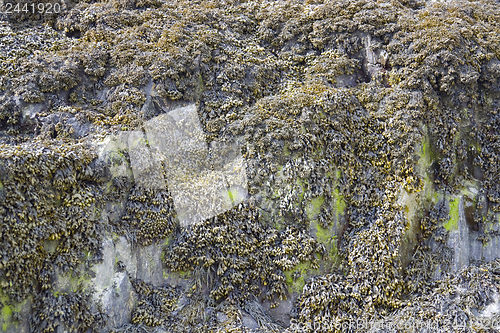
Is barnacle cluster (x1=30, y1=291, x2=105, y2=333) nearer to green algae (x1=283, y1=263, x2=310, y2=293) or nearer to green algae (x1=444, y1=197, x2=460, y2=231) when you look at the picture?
green algae (x1=283, y1=263, x2=310, y2=293)

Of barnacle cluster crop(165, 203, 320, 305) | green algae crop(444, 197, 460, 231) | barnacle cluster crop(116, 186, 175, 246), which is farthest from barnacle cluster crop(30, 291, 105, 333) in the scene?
green algae crop(444, 197, 460, 231)

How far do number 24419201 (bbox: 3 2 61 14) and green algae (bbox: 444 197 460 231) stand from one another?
8.68 metres

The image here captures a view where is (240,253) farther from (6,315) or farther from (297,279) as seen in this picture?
(6,315)

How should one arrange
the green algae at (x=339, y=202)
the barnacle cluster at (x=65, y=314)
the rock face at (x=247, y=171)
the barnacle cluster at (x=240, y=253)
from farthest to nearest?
1. the green algae at (x=339, y=202)
2. the barnacle cluster at (x=240, y=253)
3. the rock face at (x=247, y=171)
4. the barnacle cluster at (x=65, y=314)

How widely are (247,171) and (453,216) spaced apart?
12.3ft

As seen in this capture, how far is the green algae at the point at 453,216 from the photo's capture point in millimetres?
6324

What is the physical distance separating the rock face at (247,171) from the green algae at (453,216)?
0.04 meters

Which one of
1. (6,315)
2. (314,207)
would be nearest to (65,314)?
(6,315)

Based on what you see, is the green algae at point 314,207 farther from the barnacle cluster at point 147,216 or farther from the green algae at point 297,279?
the barnacle cluster at point 147,216

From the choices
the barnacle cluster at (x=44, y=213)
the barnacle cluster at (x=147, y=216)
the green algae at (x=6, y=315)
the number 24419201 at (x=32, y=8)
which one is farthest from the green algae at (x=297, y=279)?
the number 24419201 at (x=32, y=8)

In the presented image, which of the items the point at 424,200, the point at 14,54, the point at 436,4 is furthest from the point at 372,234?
the point at 14,54

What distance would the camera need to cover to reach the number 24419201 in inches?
296

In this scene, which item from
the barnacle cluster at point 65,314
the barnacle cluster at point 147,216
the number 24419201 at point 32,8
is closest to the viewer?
the barnacle cluster at point 65,314

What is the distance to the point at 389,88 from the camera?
6.89 metres
